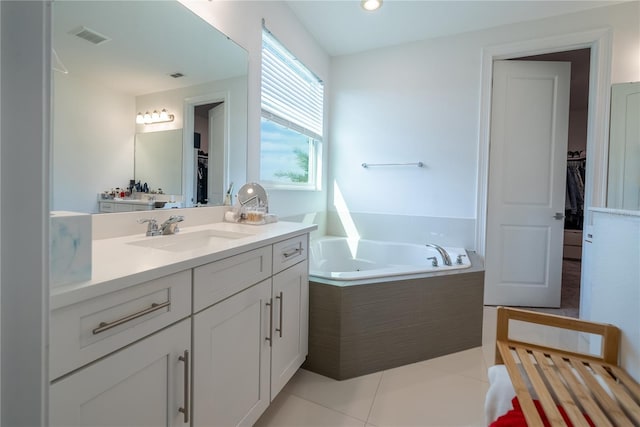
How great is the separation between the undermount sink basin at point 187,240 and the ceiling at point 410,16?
1.90m

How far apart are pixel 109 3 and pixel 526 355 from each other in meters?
2.10

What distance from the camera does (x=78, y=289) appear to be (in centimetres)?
59

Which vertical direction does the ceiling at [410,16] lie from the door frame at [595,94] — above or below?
above

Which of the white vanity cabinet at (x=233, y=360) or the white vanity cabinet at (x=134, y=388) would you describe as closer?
the white vanity cabinet at (x=134, y=388)

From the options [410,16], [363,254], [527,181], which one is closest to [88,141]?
[363,254]

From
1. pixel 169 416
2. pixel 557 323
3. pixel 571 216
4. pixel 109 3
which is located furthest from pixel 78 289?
pixel 571 216

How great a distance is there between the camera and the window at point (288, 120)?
2205mm

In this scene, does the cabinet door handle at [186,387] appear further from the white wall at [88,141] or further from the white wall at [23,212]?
the white wall at [88,141]

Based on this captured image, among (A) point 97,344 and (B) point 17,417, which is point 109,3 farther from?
(B) point 17,417

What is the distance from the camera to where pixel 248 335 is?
1.14 m

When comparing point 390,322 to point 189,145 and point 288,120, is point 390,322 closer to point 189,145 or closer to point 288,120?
point 189,145

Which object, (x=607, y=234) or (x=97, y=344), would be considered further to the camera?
(x=607, y=234)

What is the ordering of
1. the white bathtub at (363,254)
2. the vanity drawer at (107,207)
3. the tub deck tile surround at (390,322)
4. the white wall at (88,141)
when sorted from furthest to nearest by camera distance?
the white bathtub at (363,254) < the tub deck tile surround at (390,322) < the vanity drawer at (107,207) < the white wall at (88,141)

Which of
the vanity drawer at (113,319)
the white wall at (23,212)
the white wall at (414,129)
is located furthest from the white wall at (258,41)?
the white wall at (23,212)
